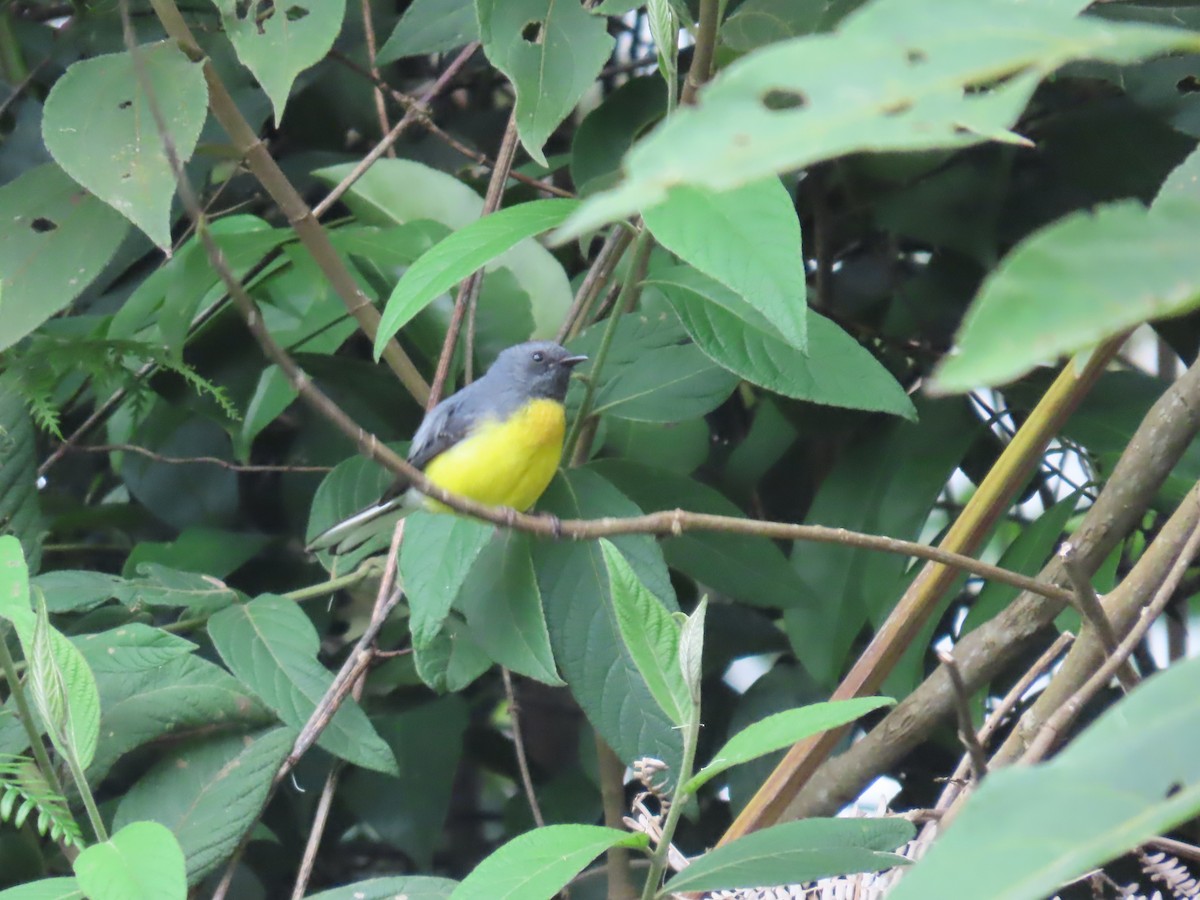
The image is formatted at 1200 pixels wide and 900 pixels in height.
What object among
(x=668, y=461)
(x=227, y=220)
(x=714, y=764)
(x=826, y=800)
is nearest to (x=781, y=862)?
(x=714, y=764)

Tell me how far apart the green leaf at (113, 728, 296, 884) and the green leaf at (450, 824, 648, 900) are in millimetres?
710

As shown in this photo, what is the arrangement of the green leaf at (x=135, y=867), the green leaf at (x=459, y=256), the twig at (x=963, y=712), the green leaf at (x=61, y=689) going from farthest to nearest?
1. the green leaf at (x=459, y=256)
2. the green leaf at (x=61, y=689)
3. the green leaf at (x=135, y=867)
4. the twig at (x=963, y=712)

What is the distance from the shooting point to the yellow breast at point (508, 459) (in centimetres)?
278

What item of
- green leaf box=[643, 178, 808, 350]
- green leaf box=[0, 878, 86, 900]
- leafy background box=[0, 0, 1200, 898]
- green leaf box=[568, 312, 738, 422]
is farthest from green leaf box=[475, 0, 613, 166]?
green leaf box=[0, 878, 86, 900]

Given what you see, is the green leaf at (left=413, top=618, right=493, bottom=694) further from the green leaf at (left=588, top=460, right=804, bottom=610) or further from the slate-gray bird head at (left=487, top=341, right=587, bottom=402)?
the slate-gray bird head at (left=487, top=341, right=587, bottom=402)

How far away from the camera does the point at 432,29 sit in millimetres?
2301

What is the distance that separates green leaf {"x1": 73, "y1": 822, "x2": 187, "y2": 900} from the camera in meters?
1.14

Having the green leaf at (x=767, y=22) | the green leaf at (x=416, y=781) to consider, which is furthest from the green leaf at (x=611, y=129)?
the green leaf at (x=416, y=781)

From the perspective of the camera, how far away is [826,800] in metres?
1.87

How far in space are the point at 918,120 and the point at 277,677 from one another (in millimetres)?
1669

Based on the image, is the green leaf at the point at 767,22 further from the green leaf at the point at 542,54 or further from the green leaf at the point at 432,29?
the green leaf at the point at 432,29

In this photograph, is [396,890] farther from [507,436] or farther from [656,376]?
[507,436]

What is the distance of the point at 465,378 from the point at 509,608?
1.90ft

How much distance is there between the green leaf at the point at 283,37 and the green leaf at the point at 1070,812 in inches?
64.6
